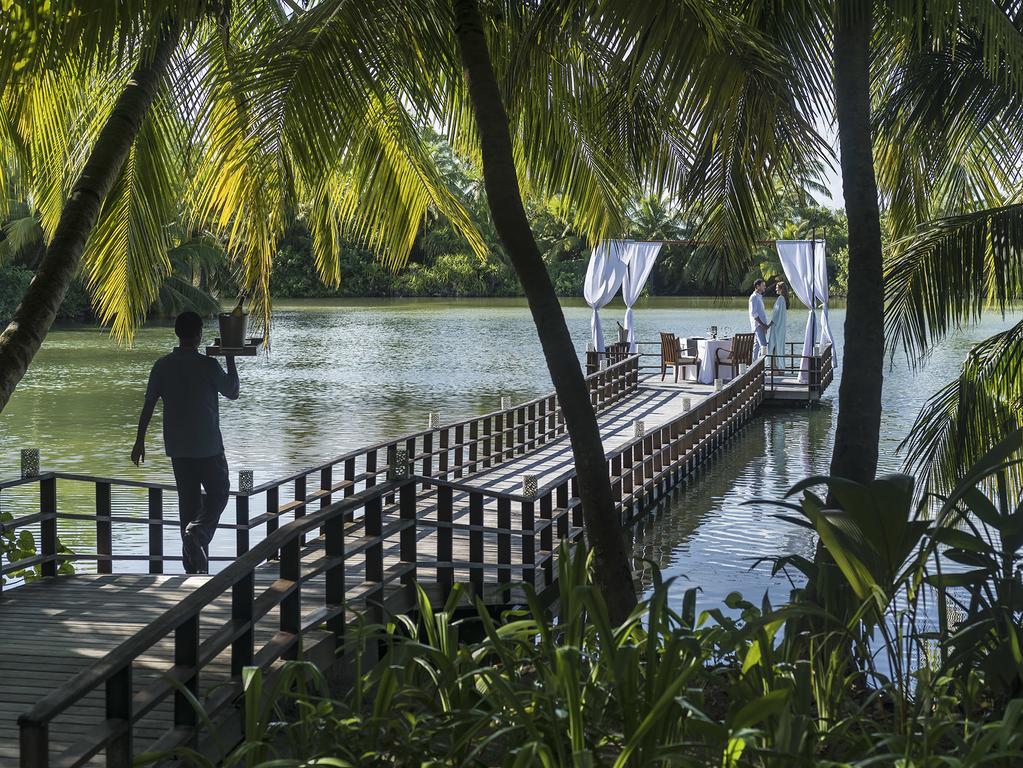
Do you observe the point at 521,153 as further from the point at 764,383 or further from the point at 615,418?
the point at 764,383

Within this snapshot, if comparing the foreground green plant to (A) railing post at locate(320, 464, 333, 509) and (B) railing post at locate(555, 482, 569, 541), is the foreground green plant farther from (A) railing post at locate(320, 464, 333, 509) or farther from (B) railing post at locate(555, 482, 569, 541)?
(A) railing post at locate(320, 464, 333, 509)

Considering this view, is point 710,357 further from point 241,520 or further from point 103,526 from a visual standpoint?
point 103,526

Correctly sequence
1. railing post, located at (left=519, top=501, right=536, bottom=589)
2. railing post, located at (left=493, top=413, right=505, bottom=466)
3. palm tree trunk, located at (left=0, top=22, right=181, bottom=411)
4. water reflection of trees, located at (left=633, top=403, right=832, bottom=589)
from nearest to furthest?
palm tree trunk, located at (left=0, top=22, right=181, bottom=411), railing post, located at (left=519, top=501, right=536, bottom=589), water reflection of trees, located at (left=633, top=403, right=832, bottom=589), railing post, located at (left=493, top=413, right=505, bottom=466)

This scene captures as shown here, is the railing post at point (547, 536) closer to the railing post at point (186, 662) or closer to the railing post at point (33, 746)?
the railing post at point (186, 662)

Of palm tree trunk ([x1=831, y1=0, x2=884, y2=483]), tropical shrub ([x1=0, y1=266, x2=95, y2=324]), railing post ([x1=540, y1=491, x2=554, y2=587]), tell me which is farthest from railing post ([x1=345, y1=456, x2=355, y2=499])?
tropical shrub ([x1=0, y1=266, x2=95, y2=324])

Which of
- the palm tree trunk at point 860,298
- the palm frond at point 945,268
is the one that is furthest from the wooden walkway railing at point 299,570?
the palm frond at point 945,268

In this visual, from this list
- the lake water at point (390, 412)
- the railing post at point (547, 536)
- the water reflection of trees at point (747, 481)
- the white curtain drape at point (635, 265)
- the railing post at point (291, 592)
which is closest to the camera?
the railing post at point (291, 592)

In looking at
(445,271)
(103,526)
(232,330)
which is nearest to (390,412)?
(103,526)

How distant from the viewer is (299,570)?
16.7 feet

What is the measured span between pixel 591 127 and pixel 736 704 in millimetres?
5542

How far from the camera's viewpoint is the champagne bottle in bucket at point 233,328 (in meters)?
7.43

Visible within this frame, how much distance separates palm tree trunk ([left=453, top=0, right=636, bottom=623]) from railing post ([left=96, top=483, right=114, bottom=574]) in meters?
3.55

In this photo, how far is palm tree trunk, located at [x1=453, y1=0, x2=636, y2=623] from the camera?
636 cm

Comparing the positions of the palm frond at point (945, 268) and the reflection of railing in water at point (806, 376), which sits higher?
the palm frond at point (945, 268)
